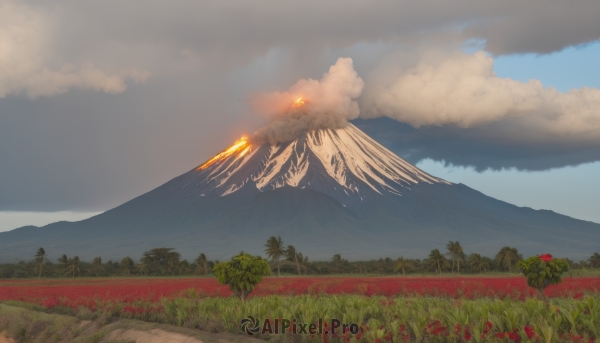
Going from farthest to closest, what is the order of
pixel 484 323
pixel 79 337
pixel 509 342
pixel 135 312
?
pixel 135 312
pixel 79 337
pixel 484 323
pixel 509 342

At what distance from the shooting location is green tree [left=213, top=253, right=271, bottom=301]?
1089 inches

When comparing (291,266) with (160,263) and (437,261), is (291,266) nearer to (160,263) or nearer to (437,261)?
(160,263)

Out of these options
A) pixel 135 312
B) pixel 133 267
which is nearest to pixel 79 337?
pixel 135 312

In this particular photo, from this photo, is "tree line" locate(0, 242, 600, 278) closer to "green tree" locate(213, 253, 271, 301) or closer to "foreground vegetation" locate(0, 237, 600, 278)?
"foreground vegetation" locate(0, 237, 600, 278)

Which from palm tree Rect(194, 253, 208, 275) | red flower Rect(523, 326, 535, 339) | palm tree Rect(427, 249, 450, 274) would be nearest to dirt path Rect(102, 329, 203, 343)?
red flower Rect(523, 326, 535, 339)

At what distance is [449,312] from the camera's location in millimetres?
17094

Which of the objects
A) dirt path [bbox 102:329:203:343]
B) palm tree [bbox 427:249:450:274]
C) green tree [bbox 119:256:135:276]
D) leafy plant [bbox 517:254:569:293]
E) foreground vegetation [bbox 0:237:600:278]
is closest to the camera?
dirt path [bbox 102:329:203:343]

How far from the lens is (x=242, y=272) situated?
27.5 meters

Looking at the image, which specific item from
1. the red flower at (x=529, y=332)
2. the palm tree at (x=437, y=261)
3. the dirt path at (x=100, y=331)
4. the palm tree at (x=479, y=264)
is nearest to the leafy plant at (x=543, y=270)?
the red flower at (x=529, y=332)

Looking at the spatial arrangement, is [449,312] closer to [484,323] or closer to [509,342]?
[484,323]

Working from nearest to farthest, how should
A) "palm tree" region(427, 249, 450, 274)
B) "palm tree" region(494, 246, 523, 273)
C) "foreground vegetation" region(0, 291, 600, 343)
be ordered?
1. "foreground vegetation" region(0, 291, 600, 343)
2. "palm tree" region(494, 246, 523, 273)
3. "palm tree" region(427, 249, 450, 274)

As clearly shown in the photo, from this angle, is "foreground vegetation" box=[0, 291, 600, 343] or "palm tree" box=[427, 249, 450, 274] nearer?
"foreground vegetation" box=[0, 291, 600, 343]

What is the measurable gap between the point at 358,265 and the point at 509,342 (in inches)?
3585

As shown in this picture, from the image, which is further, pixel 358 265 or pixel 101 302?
pixel 358 265
